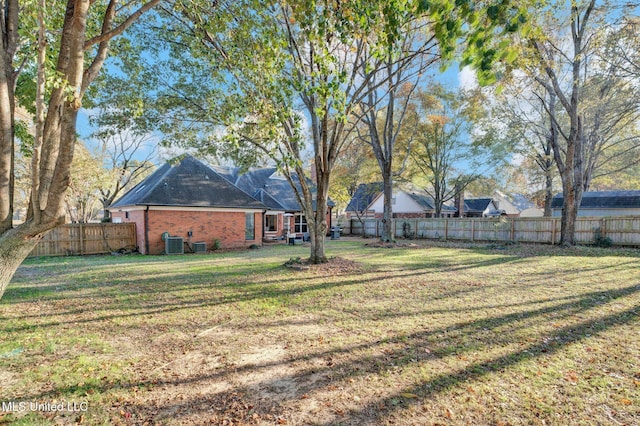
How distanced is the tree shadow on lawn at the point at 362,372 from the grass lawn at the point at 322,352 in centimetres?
2

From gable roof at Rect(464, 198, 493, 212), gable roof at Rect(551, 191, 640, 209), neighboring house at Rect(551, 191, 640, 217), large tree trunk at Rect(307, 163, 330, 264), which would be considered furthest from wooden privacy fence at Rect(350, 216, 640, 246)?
gable roof at Rect(464, 198, 493, 212)

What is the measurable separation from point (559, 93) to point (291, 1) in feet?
47.4

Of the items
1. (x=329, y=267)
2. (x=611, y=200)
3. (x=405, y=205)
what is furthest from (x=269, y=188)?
(x=611, y=200)

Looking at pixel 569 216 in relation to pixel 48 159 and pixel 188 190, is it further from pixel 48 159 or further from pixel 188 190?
pixel 188 190

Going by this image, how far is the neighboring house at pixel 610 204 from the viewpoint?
24.9 m

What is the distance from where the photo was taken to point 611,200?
25.9 m

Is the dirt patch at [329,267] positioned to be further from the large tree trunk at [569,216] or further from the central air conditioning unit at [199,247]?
the large tree trunk at [569,216]

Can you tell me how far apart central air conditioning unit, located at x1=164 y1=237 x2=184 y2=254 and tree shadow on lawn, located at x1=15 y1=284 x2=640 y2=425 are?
12.7 metres

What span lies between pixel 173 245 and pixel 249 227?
4.89m

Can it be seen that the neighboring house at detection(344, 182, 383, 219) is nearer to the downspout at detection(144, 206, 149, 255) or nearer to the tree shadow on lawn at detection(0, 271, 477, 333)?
the downspout at detection(144, 206, 149, 255)

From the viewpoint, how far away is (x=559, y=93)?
13656 millimetres

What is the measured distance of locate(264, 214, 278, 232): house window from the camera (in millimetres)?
23078

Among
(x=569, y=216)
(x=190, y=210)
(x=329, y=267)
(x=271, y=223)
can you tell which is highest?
(x=190, y=210)

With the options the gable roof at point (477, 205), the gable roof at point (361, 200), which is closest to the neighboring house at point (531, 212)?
the gable roof at point (477, 205)
